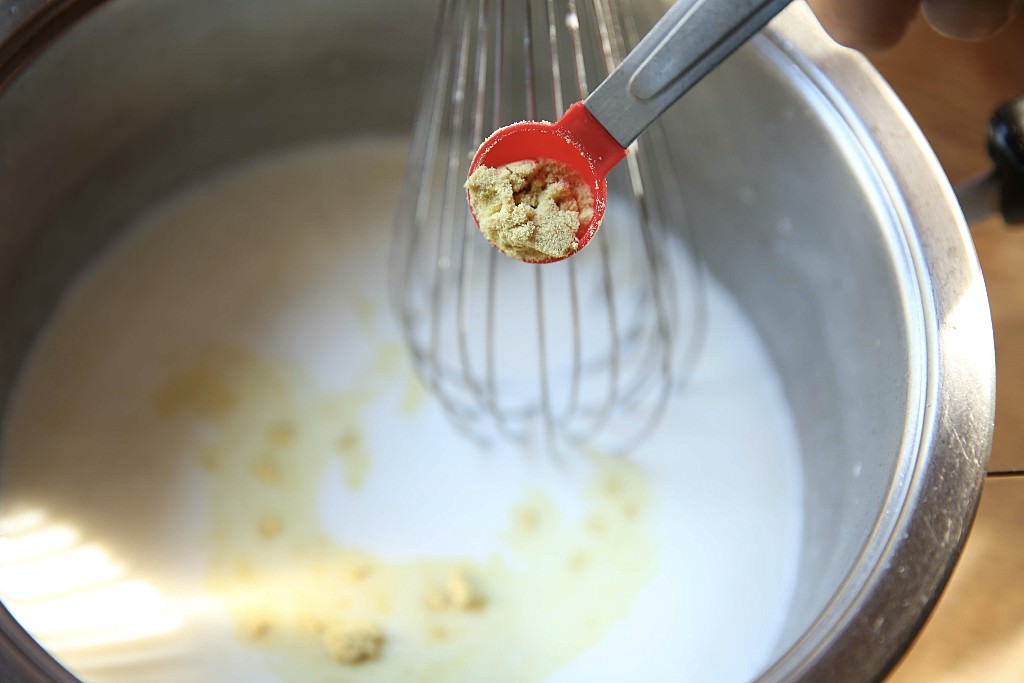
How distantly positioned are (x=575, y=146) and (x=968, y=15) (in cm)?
24

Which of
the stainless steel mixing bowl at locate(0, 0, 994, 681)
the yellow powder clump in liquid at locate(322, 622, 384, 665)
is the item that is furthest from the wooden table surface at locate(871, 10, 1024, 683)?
the yellow powder clump in liquid at locate(322, 622, 384, 665)

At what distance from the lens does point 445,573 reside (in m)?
0.66

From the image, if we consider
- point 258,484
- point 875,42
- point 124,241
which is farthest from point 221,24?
point 875,42

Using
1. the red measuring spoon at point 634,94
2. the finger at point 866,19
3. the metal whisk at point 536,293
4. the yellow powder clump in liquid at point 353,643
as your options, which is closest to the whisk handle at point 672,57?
the red measuring spoon at point 634,94

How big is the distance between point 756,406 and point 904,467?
9.3 inches

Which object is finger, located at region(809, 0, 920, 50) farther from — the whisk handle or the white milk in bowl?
the white milk in bowl

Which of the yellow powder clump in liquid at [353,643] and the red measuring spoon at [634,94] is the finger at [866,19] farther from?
the yellow powder clump in liquid at [353,643]

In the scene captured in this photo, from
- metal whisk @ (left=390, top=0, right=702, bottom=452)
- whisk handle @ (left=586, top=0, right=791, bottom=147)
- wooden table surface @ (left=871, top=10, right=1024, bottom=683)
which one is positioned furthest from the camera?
metal whisk @ (left=390, top=0, right=702, bottom=452)

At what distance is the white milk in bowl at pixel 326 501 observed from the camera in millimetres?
629

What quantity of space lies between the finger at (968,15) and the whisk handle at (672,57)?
0.15 m

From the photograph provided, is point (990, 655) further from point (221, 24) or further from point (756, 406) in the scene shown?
point (221, 24)

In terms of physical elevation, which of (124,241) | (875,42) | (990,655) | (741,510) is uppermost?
(124,241)

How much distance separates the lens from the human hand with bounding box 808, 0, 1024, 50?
52 centimetres

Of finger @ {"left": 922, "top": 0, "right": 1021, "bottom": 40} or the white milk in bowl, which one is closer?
finger @ {"left": 922, "top": 0, "right": 1021, "bottom": 40}
